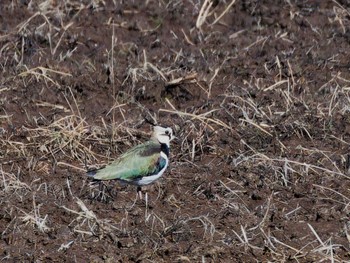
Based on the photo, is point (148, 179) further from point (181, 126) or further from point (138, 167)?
point (181, 126)

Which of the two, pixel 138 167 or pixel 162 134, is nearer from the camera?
pixel 138 167

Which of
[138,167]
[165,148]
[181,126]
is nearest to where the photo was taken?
[138,167]

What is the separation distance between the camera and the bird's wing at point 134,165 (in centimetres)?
693

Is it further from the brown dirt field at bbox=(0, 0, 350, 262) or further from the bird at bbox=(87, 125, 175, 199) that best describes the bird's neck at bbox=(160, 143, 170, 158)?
the brown dirt field at bbox=(0, 0, 350, 262)

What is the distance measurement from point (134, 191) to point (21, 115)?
151cm

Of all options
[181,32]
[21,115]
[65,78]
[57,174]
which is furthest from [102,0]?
[57,174]

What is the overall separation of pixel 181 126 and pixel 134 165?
1177mm

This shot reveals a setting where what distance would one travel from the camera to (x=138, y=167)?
7.00m

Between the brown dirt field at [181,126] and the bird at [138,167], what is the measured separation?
0.19 meters

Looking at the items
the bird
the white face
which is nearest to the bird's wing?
the bird

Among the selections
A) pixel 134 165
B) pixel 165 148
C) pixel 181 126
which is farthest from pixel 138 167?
pixel 181 126

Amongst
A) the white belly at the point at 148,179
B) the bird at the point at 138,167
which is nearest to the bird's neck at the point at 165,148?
the bird at the point at 138,167

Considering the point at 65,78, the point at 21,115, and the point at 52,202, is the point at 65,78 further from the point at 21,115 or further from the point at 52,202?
the point at 52,202

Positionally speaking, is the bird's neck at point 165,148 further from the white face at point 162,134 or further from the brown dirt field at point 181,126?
the brown dirt field at point 181,126
